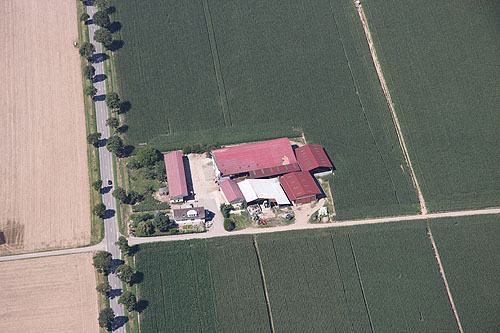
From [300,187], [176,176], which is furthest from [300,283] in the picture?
[176,176]

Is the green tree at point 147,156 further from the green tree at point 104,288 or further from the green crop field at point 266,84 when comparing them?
the green tree at point 104,288

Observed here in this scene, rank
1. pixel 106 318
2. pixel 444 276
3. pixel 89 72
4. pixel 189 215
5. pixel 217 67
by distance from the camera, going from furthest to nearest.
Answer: pixel 217 67, pixel 89 72, pixel 444 276, pixel 189 215, pixel 106 318

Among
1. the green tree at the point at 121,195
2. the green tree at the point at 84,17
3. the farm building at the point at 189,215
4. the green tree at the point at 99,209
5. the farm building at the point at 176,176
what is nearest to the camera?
the green tree at the point at 99,209

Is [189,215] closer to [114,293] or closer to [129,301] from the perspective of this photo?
[129,301]

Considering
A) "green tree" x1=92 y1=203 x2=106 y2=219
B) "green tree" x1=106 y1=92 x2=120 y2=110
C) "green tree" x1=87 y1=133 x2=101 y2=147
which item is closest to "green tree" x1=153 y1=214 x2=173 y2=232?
"green tree" x1=92 y1=203 x2=106 y2=219

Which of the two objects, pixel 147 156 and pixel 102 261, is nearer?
pixel 102 261

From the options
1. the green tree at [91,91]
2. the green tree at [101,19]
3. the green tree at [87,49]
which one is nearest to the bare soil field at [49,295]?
the green tree at [91,91]

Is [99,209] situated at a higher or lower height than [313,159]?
lower

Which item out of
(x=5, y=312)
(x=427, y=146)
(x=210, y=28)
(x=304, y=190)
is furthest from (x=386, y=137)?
(x=5, y=312)
